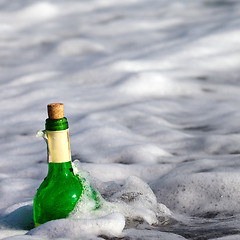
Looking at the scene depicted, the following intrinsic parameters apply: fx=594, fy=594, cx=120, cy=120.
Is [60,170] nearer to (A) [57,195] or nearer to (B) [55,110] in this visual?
(A) [57,195]

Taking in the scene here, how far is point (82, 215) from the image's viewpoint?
76.8 inches

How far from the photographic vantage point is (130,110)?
379 centimetres

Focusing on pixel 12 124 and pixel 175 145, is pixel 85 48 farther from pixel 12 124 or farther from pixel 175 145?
pixel 175 145

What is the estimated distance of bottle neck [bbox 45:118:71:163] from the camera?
1901 millimetres

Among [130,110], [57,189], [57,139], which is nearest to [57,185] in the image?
[57,189]

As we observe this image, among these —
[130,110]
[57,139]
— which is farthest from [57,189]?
[130,110]

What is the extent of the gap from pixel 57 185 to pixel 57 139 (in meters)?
0.16

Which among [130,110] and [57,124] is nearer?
[57,124]

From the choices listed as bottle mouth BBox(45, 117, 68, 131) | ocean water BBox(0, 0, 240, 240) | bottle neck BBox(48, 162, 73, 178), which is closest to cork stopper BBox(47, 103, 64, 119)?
bottle mouth BBox(45, 117, 68, 131)

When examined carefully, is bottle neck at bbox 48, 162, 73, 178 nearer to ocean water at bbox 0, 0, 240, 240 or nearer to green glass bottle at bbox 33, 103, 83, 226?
green glass bottle at bbox 33, 103, 83, 226

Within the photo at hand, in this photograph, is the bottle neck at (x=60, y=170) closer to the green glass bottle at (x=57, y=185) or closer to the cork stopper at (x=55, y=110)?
the green glass bottle at (x=57, y=185)

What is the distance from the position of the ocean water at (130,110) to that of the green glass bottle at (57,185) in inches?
1.9

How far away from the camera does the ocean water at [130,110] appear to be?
2.15 metres

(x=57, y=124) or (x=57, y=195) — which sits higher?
(x=57, y=124)
